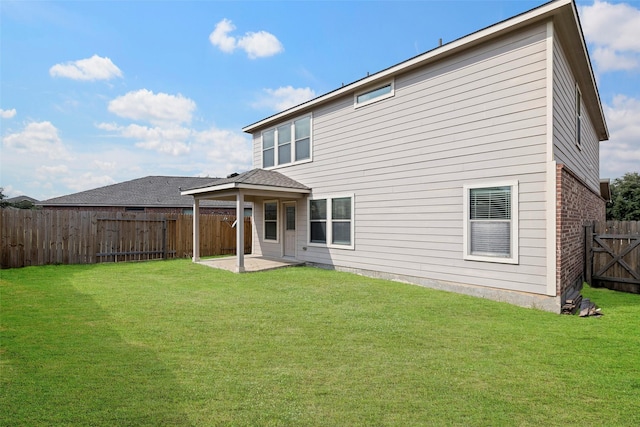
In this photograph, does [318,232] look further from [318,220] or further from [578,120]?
[578,120]

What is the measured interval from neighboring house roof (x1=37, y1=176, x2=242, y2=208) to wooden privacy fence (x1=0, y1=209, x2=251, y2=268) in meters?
10.6

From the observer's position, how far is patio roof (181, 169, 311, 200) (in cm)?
1032

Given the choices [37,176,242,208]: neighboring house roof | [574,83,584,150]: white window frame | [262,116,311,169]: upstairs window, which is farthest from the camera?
[37,176,242,208]: neighboring house roof

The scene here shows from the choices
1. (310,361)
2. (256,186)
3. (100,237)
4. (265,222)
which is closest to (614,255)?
(310,361)

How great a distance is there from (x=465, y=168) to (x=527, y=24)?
284 cm

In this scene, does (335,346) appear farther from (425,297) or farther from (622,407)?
(425,297)

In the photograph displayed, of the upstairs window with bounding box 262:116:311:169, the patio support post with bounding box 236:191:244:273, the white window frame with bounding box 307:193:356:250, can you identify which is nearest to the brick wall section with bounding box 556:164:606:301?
the white window frame with bounding box 307:193:356:250

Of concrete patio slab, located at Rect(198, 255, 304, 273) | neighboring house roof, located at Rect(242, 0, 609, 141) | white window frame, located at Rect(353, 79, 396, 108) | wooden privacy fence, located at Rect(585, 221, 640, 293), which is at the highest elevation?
neighboring house roof, located at Rect(242, 0, 609, 141)

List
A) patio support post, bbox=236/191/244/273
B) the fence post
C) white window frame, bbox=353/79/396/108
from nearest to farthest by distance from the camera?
the fence post, white window frame, bbox=353/79/396/108, patio support post, bbox=236/191/244/273

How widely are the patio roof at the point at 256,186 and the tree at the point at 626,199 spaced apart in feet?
107

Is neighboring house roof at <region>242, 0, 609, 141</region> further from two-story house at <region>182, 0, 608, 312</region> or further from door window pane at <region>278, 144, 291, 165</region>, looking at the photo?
door window pane at <region>278, 144, 291, 165</region>

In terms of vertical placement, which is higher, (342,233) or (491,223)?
(491,223)

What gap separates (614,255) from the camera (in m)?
8.08

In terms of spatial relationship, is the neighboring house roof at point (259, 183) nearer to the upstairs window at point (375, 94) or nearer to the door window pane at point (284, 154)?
the door window pane at point (284, 154)
